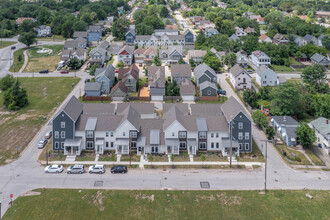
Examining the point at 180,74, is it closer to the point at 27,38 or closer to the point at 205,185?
the point at 205,185

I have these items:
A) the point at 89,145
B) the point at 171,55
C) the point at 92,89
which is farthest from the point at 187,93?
the point at 171,55

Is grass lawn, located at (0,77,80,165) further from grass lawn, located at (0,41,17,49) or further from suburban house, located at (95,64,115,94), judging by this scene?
grass lawn, located at (0,41,17,49)

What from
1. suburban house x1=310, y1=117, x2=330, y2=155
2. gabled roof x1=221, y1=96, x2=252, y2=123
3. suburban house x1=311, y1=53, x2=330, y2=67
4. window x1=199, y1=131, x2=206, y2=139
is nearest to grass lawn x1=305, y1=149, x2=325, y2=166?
suburban house x1=310, y1=117, x2=330, y2=155

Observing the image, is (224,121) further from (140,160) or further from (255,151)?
(140,160)

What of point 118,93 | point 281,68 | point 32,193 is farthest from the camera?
point 281,68

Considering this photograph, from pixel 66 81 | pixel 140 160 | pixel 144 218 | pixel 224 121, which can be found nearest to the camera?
pixel 144 218

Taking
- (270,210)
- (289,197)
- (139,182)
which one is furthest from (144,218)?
(289,197)

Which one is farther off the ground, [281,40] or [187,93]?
[281,40]
